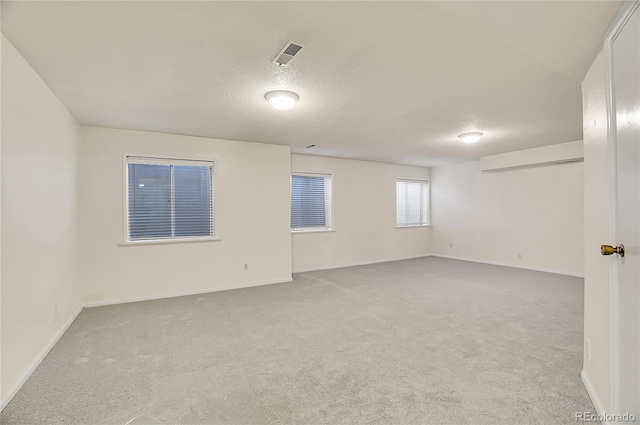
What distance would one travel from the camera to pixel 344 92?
2844 mm

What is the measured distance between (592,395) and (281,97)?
3.16 meters

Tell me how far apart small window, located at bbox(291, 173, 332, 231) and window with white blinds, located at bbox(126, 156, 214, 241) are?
1817 mm

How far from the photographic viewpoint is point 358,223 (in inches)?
264

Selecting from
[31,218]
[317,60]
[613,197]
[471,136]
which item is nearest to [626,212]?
[613,197]

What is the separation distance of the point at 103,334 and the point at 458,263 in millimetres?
6425

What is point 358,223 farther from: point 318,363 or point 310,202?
point 318,363

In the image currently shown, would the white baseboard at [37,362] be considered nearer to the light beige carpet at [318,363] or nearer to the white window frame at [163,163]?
the light beige carpet at [318,363]

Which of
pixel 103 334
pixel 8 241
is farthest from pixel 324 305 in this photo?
pixel 8 241

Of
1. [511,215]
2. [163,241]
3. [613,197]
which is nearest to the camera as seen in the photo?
[613,197]

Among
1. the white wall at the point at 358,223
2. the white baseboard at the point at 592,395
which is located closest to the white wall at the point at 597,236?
the white baseboard at the point at 592,395

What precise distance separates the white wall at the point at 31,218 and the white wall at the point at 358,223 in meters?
3.56

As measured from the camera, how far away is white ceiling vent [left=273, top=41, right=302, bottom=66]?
1.99 metres

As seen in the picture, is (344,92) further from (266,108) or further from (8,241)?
(8,241)

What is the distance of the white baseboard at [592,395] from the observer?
5.49 feet
